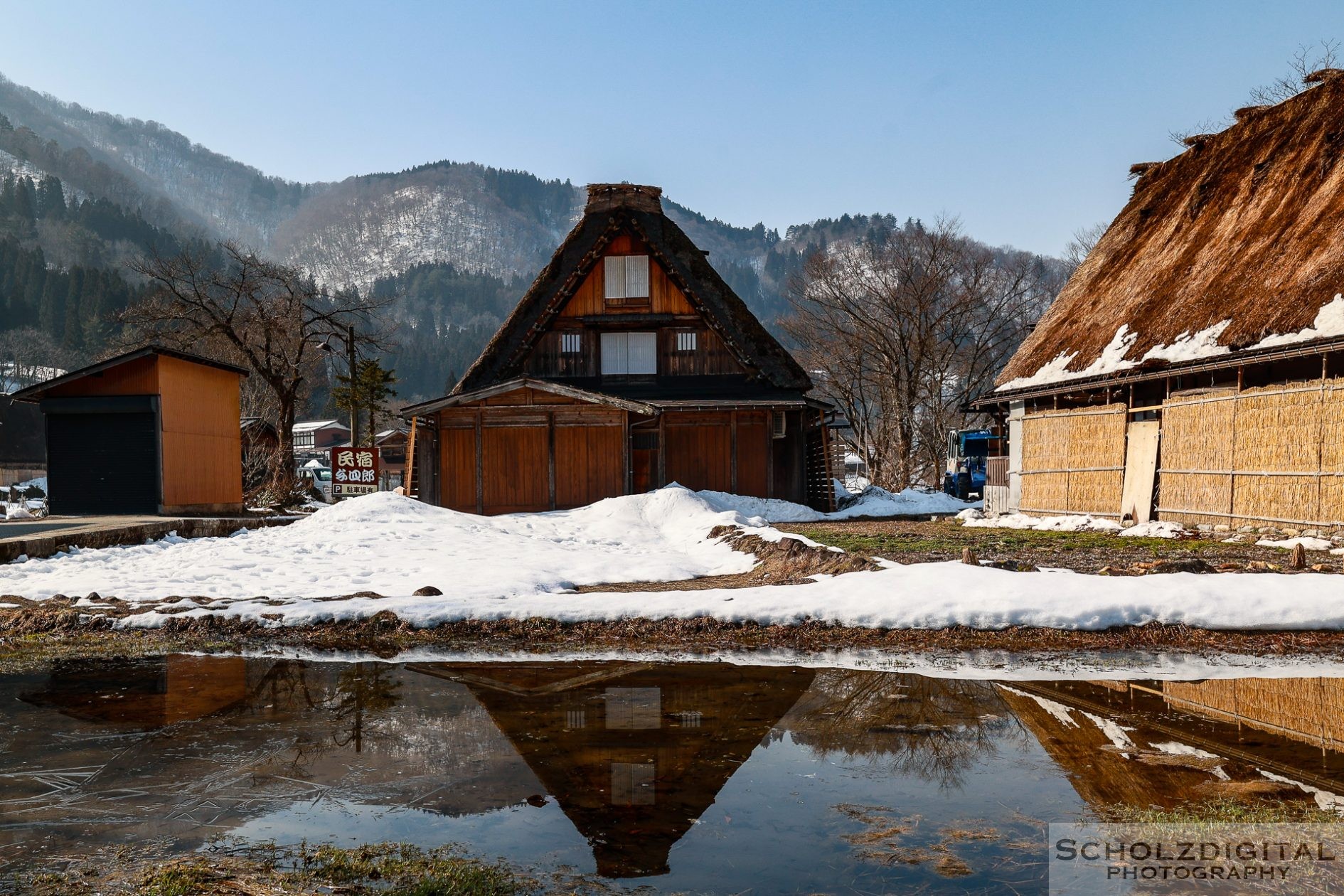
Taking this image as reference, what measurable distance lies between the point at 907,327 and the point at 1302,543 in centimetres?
3373

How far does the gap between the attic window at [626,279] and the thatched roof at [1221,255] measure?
10.7 metres

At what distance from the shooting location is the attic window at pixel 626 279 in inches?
1115

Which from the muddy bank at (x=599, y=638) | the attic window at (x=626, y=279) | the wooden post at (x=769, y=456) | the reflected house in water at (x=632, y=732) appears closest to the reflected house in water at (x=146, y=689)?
the muddy bank at (x=599, y=638)

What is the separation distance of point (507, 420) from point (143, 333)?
3040cm

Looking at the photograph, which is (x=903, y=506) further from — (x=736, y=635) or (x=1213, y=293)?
(x=736, y=635)

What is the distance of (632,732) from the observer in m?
6.20

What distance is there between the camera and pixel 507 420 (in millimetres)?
24672

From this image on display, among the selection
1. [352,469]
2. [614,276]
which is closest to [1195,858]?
[352,469]

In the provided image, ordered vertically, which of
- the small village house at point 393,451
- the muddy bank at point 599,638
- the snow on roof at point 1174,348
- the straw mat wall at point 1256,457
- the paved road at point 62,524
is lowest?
the small village house at point 393,451

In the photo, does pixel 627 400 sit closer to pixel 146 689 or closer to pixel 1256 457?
pixel 1256 457

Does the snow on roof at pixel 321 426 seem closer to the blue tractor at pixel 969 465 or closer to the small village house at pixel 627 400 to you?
the blue tractor at pixel 969 465

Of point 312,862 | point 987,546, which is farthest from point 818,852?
point 987,546

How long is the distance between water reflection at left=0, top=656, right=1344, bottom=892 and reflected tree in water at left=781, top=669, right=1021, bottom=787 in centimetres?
3

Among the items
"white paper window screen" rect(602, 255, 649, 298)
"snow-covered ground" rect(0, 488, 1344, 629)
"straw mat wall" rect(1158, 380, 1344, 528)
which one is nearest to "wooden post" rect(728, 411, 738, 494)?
"white paper window screen" rect(602, 255, 649, 298)
